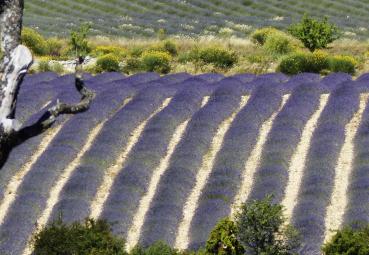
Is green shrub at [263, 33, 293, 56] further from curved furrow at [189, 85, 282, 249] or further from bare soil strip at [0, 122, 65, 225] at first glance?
bare soil strip at [0, 122, 65, 225]

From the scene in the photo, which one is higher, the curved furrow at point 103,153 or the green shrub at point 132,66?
the curved furrow at point 103,153

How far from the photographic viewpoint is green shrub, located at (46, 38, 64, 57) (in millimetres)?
51500

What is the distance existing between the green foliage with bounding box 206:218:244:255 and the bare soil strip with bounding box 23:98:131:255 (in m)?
5.25

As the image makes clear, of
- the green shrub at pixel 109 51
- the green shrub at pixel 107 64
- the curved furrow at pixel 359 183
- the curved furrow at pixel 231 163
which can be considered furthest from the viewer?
the green shrub at pixel 109 51

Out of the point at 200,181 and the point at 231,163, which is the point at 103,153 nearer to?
the point at 200,181

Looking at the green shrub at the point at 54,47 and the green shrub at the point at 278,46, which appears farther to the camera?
the green shrub at the point at 54,47

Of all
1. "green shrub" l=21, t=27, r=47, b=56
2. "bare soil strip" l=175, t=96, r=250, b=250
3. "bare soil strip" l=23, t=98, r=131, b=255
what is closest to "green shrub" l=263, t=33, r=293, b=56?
"green shrub" l=21, t=27, r=47, b=56

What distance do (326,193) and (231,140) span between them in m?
4.57

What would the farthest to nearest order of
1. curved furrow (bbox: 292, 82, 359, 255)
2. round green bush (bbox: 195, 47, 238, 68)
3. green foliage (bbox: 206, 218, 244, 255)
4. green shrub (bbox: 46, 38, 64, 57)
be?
green shrub (bbox: 46, 38, 64, 57) → round green bush (bbox: 195, 47, 238, 68) → curved furrow (bbox: 292, 82, 359, 255) → green foliage (bbox: 206, 218, 244, 255)

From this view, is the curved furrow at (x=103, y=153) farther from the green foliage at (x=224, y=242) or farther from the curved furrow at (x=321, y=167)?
the curved furrow at (x=321, y=167)

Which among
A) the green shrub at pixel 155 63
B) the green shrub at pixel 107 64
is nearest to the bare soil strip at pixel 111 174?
the green shrub at pixel 155 63

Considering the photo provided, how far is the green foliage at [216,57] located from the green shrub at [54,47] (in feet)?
35.3

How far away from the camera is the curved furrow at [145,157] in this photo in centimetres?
2161

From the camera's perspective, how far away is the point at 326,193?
2202cm
